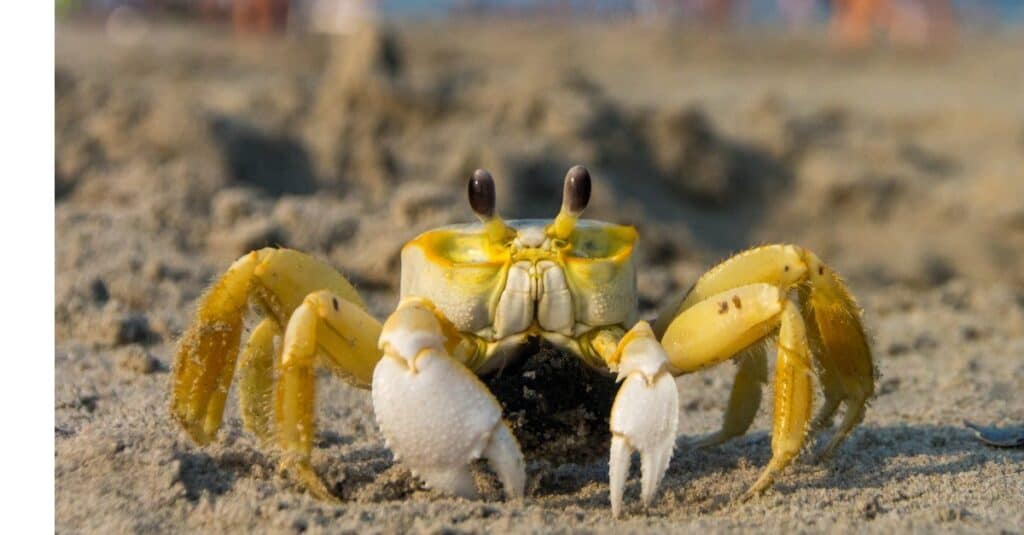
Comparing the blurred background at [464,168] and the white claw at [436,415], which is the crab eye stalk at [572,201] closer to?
the white claw at [436,415]

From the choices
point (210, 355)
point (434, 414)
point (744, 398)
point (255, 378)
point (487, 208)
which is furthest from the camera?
point (744, 398)

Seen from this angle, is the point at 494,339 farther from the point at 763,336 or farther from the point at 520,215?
the point at 520,215

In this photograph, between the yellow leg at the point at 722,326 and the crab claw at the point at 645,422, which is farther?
the yellow leg at the point at 722,326

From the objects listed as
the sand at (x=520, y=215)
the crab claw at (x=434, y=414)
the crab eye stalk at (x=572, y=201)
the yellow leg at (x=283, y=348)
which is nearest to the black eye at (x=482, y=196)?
the crab eye stalk at (x=572, y=201)

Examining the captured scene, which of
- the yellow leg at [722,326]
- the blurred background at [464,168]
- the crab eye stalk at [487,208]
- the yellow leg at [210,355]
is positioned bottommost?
the blurred background at [464,168]

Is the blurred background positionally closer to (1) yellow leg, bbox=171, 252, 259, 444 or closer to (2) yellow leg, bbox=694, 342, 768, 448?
(1) yellow leg, bbox=171, 252, 259, 444

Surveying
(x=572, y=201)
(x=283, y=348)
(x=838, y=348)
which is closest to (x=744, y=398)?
(x=838, y=348)

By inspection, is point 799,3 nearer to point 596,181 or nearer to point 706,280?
point 596,181
